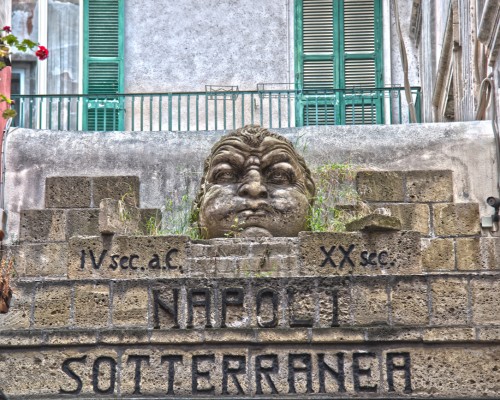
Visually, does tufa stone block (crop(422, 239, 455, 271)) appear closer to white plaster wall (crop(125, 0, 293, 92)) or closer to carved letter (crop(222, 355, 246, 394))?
carved letter (crop(222, 355, 246, 394))

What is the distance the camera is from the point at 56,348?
1672cm

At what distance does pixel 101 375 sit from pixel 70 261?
7.22ft

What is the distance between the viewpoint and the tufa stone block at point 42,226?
21.3m

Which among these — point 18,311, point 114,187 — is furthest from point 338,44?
point 18,311

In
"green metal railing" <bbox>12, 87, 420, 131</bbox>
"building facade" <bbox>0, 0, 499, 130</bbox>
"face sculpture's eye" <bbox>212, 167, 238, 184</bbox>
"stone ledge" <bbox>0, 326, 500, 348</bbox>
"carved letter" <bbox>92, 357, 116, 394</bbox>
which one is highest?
"building facade" <bbox>0, 0, 499, 130</bbox>

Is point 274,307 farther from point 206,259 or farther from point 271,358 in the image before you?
point 206,259

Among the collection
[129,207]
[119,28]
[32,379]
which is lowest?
[32,379]

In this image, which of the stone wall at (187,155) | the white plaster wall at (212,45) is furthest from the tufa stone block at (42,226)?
the white plaster wall at (212,45)

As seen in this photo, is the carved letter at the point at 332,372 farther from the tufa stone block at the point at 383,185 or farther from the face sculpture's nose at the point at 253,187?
the tufa stone block at the point at 383,185

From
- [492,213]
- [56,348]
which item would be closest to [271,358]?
[56,348]

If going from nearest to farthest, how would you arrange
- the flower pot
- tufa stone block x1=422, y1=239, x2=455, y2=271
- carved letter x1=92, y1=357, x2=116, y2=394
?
carved letter x1=92, y1=357, x2=116, y2=394 < the flower pot < tufa stone block x1=422, y1=239, x2=455, y2=271

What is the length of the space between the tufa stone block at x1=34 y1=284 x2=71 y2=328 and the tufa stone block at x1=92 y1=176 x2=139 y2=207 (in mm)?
4452

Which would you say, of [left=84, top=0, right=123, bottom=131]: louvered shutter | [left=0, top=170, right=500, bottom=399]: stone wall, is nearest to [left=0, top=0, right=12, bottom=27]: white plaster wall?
[left=84, top=0, right=123, bottom=131]: louvered shutter

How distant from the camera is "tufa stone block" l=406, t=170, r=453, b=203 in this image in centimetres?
2148
